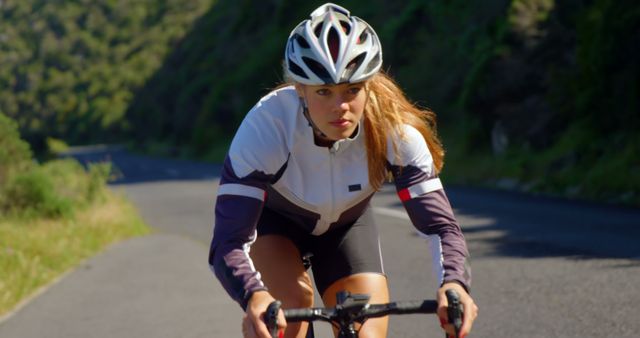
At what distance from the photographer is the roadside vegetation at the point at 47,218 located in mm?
12148

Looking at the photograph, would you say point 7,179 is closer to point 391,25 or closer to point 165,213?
point 165,213

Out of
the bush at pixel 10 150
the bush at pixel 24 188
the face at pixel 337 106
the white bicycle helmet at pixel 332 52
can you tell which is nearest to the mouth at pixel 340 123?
the face at pixel 337 106

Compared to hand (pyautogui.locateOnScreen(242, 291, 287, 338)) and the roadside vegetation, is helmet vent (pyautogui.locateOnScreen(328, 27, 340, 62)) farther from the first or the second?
the roadside vegetation

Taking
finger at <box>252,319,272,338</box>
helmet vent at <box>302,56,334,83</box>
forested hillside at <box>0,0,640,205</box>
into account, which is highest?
helmet vent at <box>302,56,334,83</box>

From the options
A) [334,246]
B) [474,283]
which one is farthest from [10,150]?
[334,246]

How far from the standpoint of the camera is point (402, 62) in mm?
39750

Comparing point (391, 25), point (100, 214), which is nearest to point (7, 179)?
point (100, 214)

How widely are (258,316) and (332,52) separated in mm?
934

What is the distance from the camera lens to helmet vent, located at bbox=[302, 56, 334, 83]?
11.7 ft

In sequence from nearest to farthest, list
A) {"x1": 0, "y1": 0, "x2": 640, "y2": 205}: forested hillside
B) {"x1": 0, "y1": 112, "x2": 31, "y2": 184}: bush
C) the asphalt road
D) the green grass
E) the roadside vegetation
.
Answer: the asphalt road → the green grass → the roadside vegetation → {"x1": 0, "y1": 112, "x2": 31, "y2": 184}: bush → {"x1": 0, "y1": 0, "x2": 640, "y2": 205}: forested hillside

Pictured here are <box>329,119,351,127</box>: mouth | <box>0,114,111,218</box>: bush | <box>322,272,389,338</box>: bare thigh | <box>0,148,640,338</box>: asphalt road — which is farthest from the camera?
<box>0,114,111,218</box>: bush

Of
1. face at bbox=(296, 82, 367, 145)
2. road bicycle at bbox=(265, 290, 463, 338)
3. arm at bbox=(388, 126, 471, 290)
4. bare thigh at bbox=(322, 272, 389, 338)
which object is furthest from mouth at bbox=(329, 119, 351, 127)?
bare thigh at bbox=(322, 272, 389, 338)

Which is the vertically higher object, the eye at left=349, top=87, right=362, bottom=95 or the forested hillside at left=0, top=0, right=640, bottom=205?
the eye at left=349, top=87, right=362, bottom=95

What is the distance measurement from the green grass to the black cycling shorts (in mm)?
6015
